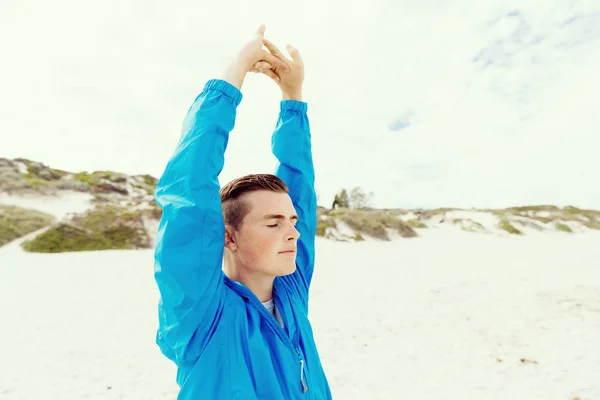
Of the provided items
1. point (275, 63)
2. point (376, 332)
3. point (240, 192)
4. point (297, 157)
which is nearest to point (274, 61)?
point (275, 63)

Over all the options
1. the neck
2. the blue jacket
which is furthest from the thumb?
the neck

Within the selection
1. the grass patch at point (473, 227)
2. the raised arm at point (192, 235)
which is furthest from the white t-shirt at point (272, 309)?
the grass patch at point (473, 227)

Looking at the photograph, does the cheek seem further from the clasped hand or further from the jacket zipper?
the clasped hand

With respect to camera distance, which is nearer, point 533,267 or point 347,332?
point 347,332

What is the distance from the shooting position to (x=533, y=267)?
12.0m

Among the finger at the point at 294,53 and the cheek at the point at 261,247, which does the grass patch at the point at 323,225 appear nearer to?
the finger at the point at 294,53

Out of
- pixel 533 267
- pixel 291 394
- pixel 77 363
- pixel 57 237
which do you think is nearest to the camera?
pixel 291 394

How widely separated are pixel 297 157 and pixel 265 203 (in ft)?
1.57

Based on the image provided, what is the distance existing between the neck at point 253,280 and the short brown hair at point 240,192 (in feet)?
0.58

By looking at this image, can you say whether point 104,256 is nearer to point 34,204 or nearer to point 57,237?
point 57,237

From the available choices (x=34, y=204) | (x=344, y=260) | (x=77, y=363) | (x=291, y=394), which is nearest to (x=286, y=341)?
(x=291, y=394)

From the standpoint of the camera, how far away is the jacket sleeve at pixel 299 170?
1867 mm

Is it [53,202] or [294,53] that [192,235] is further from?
[53,202]

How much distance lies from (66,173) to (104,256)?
85.1 feet
